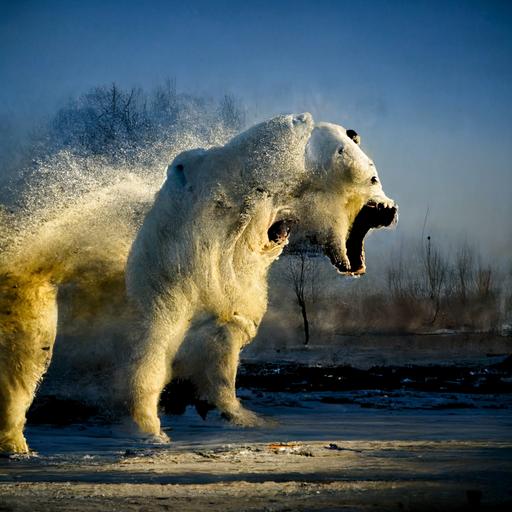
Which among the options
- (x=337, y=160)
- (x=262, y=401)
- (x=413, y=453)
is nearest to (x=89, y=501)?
(x=413, y=453)

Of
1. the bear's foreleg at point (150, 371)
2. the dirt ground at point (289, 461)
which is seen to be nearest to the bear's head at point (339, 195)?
the bear's foreleg at point (150, 371)

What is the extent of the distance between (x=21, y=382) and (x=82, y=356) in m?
0.71

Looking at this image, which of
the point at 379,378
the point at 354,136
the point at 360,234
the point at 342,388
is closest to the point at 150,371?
the point at 360,234

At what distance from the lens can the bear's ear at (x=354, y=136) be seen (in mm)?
6503

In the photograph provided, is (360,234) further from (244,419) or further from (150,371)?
(150,371)

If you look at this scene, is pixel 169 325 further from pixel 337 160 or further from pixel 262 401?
pixel 262 401

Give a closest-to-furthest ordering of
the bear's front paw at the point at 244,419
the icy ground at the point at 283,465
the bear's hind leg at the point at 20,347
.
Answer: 1. the icy ground at the point at 283,465
2. the bear's hind leg at the point at 20,347
3. the bear's front paw at the point at 244,419

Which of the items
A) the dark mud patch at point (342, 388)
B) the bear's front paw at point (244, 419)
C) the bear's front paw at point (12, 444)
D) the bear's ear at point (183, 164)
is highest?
the bear's ear at point (183, 164)

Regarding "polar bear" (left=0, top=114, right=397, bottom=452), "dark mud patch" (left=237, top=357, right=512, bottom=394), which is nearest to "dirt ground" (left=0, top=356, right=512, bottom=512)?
"polar bear" (left=0, top=114, right=397, bottom=452)

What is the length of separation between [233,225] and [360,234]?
1.20m

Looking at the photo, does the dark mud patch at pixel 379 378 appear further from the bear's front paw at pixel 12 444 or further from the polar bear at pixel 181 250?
the bear's front paw at pixel 12 444

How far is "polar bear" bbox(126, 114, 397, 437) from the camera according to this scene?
5746mm

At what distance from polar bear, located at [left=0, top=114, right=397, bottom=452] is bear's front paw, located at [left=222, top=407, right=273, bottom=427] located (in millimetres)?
72

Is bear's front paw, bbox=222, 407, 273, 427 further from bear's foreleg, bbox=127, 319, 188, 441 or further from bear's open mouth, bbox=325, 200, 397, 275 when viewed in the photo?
bear's open mouth, bbox=325, 200, 397, 275
